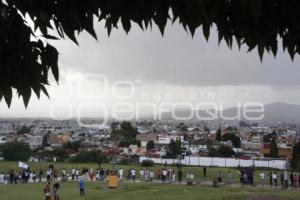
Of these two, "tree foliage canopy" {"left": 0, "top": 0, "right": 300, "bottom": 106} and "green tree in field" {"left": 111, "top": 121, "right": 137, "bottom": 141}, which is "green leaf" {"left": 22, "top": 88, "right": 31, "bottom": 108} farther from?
"green tree in field" {"left": 111, "top": 121, "right": 137, "bottom": 141}

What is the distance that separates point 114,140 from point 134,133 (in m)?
7.71

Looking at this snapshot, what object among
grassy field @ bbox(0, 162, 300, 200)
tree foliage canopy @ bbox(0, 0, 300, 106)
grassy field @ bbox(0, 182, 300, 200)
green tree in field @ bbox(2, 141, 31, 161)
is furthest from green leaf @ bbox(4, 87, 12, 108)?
green tree in field @ bbox(2, 141, 31, 161)

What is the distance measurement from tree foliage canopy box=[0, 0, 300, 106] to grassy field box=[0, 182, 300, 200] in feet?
73.6

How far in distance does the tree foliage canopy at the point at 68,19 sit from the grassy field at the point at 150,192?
22.4 metres

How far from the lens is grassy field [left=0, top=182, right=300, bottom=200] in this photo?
25.8 m

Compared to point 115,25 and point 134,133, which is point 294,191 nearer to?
point 115,25

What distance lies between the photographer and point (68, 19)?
8.25 feet

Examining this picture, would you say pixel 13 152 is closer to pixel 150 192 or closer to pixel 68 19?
pixel 150 192

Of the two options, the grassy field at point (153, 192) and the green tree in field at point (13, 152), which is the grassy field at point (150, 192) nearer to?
the grassy field at point (153, 192)

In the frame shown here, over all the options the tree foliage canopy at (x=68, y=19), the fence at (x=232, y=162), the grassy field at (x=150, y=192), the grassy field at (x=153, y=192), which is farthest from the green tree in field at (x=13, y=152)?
the tree foliage canopy at (x=68, y=19)

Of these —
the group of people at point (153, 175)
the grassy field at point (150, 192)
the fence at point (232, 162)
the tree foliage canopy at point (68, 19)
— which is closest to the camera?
the tree foliage canopy at point (68, 19)

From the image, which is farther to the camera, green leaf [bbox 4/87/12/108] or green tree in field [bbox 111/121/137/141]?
green tree in field [bbox 111/121/137/141]

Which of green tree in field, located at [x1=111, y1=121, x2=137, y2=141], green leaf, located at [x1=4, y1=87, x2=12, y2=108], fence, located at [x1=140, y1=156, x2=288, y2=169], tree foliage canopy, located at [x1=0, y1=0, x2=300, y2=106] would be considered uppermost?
tree foliage canopy, located at [x1=0, y1=0, x2=300, y2=106]

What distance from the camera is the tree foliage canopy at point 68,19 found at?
2.37 meters
